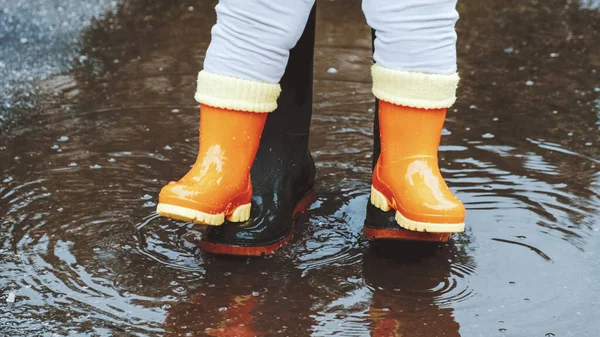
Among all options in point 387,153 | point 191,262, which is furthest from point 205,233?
point 387,153

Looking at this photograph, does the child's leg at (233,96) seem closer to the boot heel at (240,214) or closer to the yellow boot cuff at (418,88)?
the boot heel at (240,214)

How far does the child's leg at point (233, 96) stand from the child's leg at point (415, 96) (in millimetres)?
156

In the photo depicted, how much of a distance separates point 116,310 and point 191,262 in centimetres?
21

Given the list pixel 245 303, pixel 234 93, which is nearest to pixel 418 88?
pixel 234 93

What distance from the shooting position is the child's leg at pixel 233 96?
1493 millimetres

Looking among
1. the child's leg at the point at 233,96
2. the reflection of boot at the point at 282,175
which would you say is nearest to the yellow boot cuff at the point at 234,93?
the child's leg at the point at 233,96

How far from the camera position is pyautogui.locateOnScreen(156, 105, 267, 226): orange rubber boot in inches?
59.3

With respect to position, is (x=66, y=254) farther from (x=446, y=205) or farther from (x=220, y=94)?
(x=446, y=205)

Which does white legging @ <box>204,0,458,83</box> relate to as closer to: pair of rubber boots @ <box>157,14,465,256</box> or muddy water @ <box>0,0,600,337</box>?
pair of rubber boots @ <box>157,14,465,256</box>

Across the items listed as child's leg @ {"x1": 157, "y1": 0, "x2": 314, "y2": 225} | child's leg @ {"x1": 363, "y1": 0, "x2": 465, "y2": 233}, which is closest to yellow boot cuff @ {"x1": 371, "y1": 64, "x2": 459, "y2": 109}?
child's leg @ {"x1": 363, "y1": 0, "x2": 465, "y2": 233}

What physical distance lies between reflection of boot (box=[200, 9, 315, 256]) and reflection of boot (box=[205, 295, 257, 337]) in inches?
6.3

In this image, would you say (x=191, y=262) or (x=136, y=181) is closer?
(x=191, y=262)

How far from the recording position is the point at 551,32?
10.3ft

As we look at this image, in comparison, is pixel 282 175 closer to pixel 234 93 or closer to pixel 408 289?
pixel 234 93
